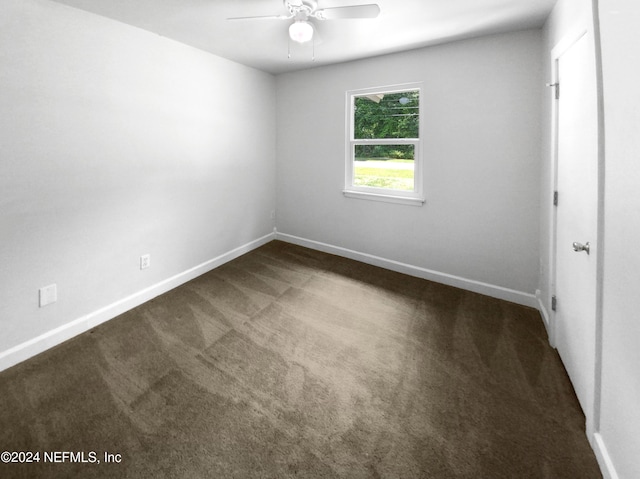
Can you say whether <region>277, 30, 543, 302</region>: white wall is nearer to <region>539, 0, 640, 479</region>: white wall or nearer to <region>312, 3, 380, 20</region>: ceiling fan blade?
<region>539, 0, 640, 479</region>: white wall

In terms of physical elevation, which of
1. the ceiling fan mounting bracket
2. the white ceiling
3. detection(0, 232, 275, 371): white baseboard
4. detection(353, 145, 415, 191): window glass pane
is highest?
the white ceiling

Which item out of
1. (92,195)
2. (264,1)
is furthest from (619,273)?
(92,195)

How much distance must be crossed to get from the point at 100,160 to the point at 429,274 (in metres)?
3.34

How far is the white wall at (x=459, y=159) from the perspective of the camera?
2760mm

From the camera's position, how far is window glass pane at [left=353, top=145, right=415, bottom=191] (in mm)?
3570

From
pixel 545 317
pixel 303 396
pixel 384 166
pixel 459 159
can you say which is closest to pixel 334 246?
pixel 384 166

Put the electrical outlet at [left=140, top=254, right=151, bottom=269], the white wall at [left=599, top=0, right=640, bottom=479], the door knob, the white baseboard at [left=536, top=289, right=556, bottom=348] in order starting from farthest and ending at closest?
Result: the electrical outlet at [left=140, top=254, right=151, bottom=269]
the white baseboard at [left=536, top=289, right=556, bottom=348]
the door knob
the white wall at [left=599, top=0, right=640, bottom=479]

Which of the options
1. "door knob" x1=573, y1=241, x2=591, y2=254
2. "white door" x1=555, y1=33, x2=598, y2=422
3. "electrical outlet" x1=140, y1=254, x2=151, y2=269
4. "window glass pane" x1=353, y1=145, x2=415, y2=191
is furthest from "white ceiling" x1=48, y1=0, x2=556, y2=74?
"electrical outlet" x1=140, y1=254, x2=151, y2=269

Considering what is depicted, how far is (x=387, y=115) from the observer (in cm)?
361

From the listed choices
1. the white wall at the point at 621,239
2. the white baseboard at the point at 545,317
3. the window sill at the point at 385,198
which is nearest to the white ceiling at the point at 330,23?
the white wall at the point at 621,239

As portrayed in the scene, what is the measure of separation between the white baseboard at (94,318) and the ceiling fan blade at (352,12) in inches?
109

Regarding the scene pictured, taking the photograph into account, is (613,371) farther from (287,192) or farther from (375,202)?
(287,192)

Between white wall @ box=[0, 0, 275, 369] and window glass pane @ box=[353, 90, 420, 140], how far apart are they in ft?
5.05

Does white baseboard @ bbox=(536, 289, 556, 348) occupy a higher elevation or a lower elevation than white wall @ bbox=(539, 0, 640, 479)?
lower
